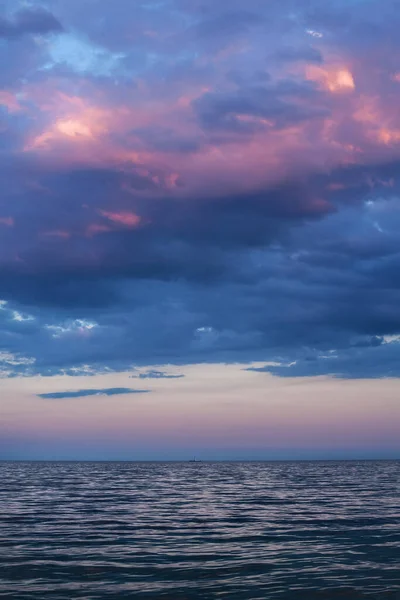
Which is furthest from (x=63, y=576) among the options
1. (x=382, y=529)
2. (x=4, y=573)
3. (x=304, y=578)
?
(x=382, y=529)

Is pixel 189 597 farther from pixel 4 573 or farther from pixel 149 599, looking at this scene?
pixel 4 573

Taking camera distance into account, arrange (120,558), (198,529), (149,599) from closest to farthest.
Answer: (149,599)
(120,558)
(198,529)

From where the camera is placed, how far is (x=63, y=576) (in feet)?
64.9

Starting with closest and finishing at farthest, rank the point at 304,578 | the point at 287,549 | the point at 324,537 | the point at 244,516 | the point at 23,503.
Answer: the point at 304,578, the point at 287,549, the point at 324,537, the point at 244,516, the point at 23,503

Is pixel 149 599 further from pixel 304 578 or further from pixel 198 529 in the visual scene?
pixel 198 529

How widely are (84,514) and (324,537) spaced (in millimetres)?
15689

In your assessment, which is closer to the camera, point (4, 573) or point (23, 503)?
point (4, 573)

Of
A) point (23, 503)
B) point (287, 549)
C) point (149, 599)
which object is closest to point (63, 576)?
point (149, 599)

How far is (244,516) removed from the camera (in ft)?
119

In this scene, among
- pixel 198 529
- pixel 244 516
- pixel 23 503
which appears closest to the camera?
pixel 198 529

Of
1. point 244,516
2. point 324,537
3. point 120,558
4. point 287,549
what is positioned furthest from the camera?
point 244,516

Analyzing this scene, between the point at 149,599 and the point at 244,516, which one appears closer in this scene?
the point at 149,599

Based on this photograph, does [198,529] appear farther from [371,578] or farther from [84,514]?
[371,578]

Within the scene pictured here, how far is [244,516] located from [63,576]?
59.9ft
